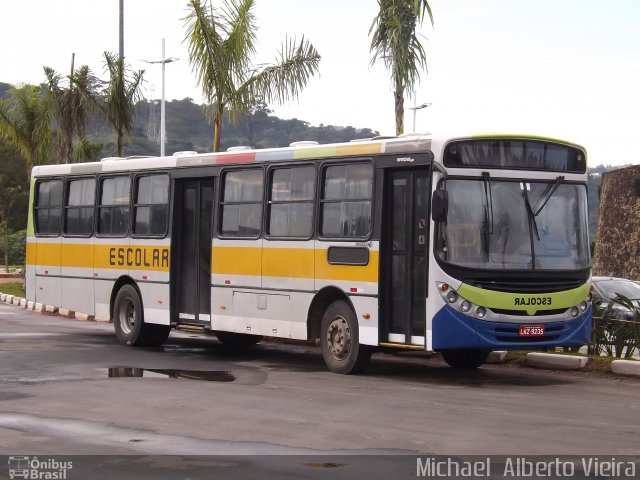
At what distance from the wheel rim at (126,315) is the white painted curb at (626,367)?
27.9 ft

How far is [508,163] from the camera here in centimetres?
1480

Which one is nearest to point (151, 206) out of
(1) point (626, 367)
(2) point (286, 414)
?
(1) point (626, 367)

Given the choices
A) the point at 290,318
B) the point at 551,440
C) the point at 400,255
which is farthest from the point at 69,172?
the point at 551,440

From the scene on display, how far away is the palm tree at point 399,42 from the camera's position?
74.9 ft

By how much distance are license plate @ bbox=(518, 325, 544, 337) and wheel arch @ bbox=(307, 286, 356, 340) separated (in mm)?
2705

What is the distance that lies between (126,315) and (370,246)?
6646 millimetres

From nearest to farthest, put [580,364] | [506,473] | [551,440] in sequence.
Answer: [506,473] → [551,440] → [580,364]

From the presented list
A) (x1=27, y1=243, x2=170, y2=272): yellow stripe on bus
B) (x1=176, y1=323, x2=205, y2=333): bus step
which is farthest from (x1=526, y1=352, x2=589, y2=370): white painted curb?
(x1=27, y1=243, x2=170, y2=272): yellow stripe on bus

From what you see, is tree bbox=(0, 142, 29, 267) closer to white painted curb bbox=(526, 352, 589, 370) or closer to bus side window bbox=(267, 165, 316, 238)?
bus side window bbox=(267, 165, 316, 238)

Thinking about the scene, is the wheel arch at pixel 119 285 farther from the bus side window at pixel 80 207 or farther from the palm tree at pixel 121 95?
the palm tree at pixel 121 95

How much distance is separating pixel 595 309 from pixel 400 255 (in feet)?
12.9

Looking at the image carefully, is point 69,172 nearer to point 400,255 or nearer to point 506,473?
point 400,255

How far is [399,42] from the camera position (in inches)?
900

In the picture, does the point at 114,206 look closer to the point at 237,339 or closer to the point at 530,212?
the point at 237,339
